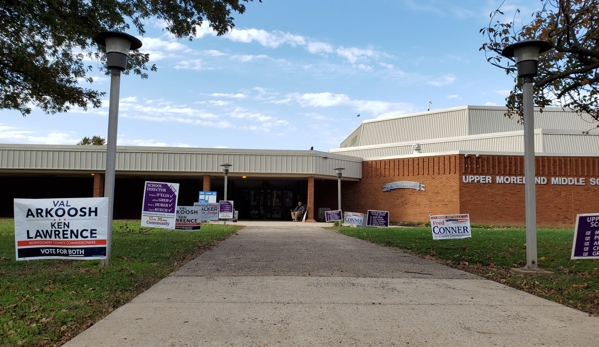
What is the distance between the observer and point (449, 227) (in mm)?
13828

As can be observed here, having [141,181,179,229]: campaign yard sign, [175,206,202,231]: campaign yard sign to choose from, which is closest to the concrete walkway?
[141,181,179,229]: campaign yard sign

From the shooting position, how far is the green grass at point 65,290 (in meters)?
4.55

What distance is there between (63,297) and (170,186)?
554 centimetres

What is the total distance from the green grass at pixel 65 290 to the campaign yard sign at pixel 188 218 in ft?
10.1

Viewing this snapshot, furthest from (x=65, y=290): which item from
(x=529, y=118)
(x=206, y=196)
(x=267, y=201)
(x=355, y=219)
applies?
(x=267, y=201)

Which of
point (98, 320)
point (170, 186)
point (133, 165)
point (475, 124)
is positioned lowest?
point (98, 320)

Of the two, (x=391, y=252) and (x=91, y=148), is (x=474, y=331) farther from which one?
(x=91, y=148)

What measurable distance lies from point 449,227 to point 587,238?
5.90m

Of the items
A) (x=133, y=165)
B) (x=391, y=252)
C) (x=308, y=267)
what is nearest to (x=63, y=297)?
(x=308, y=267)

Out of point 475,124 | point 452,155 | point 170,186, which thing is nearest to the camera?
point 170,186

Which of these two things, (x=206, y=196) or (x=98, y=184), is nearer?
(x=206, y=196)

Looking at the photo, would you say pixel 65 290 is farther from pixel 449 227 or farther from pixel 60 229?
pixel 449 227

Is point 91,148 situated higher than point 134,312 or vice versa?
point 91,148

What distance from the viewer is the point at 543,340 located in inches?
173
